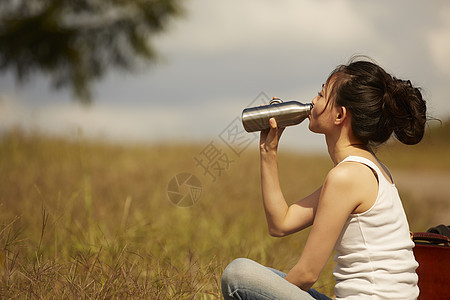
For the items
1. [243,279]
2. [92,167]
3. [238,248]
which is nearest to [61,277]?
[243,279]

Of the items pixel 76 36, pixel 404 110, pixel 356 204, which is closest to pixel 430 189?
pixel 404 110

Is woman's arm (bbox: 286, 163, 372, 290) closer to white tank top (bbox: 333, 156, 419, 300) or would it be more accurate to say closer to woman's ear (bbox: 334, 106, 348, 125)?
white tank top (bbox: 333, 156, 419, 300)

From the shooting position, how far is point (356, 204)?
1734 millimetres

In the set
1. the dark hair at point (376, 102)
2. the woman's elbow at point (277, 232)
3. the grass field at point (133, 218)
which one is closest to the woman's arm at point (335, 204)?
the dark hair at point (376, 102)

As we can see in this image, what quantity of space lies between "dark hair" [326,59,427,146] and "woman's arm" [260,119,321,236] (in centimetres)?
34

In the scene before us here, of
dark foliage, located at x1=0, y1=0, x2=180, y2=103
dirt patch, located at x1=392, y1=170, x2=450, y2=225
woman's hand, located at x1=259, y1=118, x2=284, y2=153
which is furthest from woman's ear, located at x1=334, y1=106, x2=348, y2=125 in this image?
dark foliage, located at x1=0, y1=0, x2=180, y2=103

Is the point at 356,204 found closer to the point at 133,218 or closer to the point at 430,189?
the point at 133,218

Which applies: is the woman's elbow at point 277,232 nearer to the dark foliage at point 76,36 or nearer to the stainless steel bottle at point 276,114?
the stainless steel bottle at point 276,114

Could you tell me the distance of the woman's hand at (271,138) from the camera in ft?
6.71

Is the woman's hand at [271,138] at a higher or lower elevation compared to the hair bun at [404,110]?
lower

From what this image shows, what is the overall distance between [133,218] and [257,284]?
2424mm

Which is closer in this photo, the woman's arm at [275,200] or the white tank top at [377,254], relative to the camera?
the white tank top at [377,254]

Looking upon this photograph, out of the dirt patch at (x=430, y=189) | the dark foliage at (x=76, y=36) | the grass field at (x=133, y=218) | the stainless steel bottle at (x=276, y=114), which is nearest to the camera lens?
the stainless steel bottle at (x=276, y=114)

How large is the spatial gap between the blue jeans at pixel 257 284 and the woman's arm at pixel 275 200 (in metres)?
0.28
